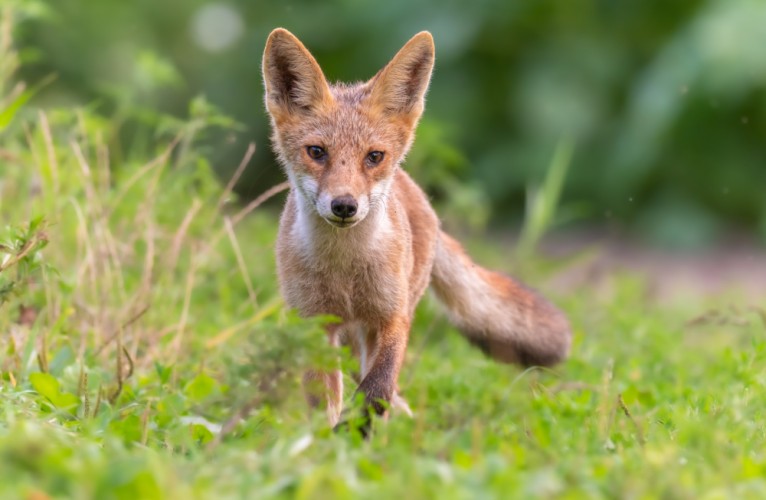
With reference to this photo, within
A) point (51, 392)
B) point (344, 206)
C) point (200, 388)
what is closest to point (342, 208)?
point (344, 206)

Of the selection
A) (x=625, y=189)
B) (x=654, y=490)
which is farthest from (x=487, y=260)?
(x=654, y=490)

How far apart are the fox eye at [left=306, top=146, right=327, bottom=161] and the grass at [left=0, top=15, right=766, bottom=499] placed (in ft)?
2.21

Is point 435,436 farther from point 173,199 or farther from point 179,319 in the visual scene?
point 173,199

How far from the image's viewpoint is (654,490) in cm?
292

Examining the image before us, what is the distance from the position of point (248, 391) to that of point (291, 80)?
182 cm

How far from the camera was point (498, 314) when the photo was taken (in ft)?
18.3

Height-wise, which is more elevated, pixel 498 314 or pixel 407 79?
pixel 407 79

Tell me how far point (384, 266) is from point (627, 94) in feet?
21.5

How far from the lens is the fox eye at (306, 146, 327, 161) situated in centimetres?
463

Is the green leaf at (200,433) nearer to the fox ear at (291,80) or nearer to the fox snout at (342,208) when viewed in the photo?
the fox snout at (342,208)

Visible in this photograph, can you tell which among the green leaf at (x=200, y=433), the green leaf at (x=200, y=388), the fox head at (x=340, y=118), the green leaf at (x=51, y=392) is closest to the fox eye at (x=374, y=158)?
the fox head at (x=340, y=118)

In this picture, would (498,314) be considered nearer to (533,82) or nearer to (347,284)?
(347,284)

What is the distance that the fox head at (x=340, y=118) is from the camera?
4.59 m

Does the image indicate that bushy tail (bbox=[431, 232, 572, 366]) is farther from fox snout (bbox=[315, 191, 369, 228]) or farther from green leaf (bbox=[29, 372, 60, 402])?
green leaf (bbox=[29, 372, 60, 402])
